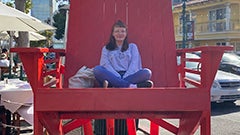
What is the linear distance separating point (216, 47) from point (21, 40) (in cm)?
923

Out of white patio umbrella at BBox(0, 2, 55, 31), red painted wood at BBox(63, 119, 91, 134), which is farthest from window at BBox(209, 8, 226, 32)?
red painted wood at BBox(63, 119, 91, 134)

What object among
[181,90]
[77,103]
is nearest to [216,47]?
[181,90]

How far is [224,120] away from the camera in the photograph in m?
7.77

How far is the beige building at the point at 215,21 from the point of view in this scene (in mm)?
34094

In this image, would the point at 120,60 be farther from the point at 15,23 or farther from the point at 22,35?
the point at 22,35

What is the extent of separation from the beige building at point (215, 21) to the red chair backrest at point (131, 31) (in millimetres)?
28418

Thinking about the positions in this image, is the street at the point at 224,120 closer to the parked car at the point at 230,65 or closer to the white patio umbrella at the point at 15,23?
the white patio umbrella at the point at 15,23

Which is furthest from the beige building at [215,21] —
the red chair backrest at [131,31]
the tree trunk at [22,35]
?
the red chair backrest at [131,31]

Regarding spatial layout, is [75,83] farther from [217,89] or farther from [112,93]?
[217,89]

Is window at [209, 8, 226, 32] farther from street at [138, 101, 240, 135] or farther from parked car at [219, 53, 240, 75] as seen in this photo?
street at [138, 101, 240, 135]

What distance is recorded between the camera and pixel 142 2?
19.1ft

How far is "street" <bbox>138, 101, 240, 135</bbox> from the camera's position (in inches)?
261

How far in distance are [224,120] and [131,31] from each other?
3.27m

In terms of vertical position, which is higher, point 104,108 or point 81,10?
point 81,10
